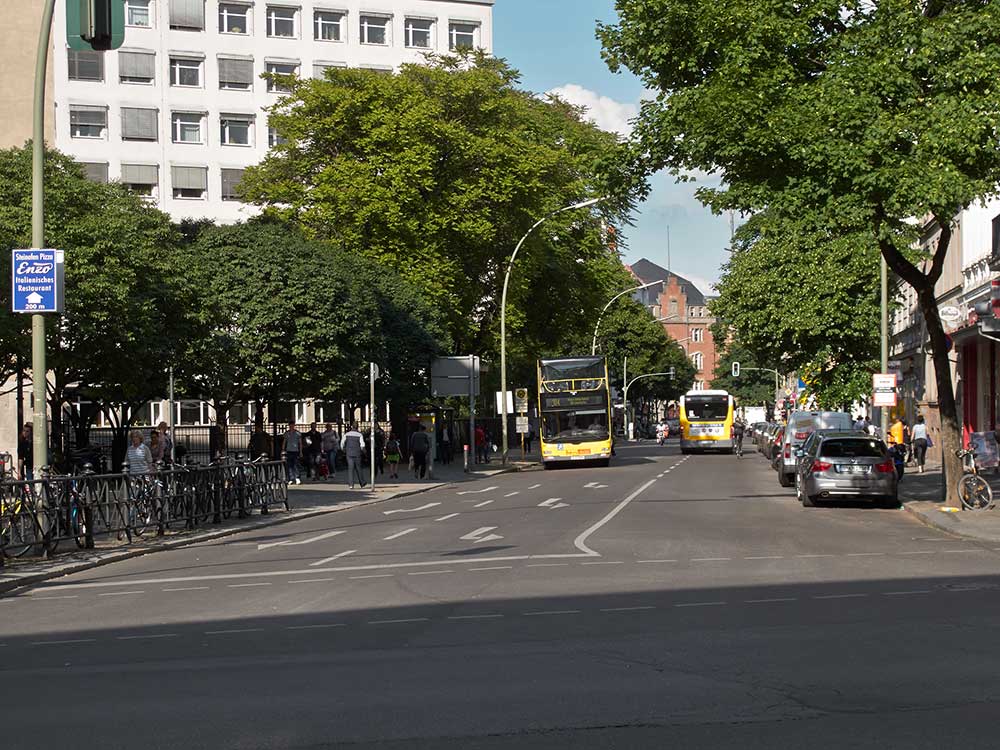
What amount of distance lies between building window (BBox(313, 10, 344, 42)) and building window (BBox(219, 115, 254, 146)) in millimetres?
5920

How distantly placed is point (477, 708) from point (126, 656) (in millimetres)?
3733

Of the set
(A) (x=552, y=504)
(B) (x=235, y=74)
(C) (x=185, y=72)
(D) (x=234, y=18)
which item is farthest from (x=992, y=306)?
(D) (x=234, y=18)

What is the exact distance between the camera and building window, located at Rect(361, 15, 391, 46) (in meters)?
74.7

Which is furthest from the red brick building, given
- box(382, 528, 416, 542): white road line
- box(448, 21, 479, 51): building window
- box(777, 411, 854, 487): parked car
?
box(382, 528, 416, 542): white road line

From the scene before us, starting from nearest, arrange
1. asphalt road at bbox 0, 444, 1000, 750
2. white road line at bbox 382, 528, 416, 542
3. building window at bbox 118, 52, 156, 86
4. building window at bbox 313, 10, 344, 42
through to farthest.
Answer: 1. asphalt road at bbox 0, 444, 1000, 750
2. white road line at bbox 382, 528, 416, 542
3. building window at bbox 118, 52, 156, 86
4. building window at bbox 313, 10, 344, 42

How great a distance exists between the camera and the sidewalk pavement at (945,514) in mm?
20539

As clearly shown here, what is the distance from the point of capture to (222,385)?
39844 millimetres

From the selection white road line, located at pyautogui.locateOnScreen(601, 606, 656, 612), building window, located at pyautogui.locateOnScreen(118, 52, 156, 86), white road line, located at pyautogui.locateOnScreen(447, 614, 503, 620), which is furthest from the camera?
building window, located at pyautogui.locateOnScreen(118, 52, 156, 86)

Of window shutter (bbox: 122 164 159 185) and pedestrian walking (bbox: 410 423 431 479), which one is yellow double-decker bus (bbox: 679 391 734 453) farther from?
pedestrian walking (bbox: 410 423 431 479)

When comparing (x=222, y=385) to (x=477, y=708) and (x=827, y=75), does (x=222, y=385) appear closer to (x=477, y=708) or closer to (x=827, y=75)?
(x=827, y=75)

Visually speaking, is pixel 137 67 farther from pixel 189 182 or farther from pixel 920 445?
pixel 920 445

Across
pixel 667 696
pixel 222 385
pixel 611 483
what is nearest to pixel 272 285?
pixel 222 385

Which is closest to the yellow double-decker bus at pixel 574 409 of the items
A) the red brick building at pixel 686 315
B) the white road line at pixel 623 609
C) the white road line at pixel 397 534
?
the white road line at pixel 397 534

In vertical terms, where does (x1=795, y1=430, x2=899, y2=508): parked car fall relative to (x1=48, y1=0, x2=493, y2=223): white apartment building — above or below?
below
